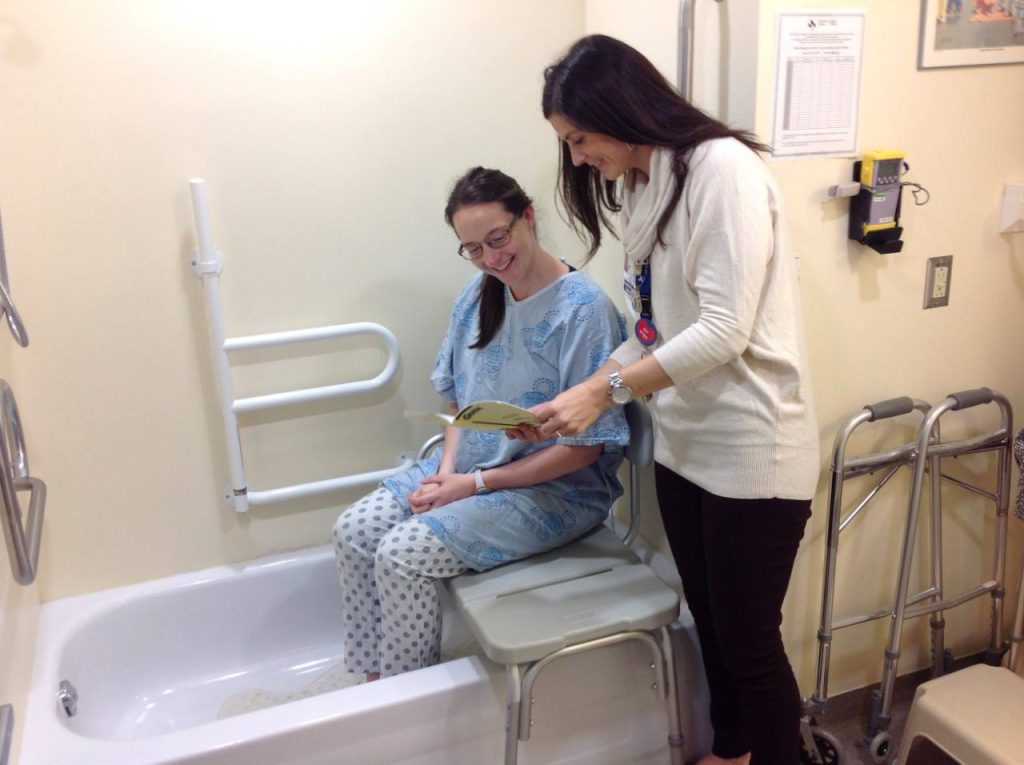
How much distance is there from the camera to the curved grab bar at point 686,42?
1499 mm

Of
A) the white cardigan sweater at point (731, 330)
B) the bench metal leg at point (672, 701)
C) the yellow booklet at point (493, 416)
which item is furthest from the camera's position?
the bench metal leg at point (672, 701)

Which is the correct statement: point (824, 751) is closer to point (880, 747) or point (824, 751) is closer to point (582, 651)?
point (880, 747)

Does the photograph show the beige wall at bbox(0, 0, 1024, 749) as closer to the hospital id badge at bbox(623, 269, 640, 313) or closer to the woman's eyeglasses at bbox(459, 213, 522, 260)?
the hospital id badge at bbox(623, 269, 640, 313)

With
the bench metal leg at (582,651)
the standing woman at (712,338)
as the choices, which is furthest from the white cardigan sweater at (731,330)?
the bench metal leg at (582,651)

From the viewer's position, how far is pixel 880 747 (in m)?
1.71

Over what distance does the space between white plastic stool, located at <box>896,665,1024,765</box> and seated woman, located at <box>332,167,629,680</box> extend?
71 centimetres

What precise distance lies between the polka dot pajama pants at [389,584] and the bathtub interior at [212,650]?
17cm

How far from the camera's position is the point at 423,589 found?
163 centimetres

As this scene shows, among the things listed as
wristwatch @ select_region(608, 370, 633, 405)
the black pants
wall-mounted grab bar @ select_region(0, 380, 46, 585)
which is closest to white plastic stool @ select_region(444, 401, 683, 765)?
the black pants

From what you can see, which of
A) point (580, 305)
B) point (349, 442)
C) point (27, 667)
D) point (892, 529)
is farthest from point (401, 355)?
point (892, 529)

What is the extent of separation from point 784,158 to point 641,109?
15.0 inches

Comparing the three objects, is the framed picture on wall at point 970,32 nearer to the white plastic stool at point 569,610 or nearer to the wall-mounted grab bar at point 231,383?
the white plastic stool at point 569,610

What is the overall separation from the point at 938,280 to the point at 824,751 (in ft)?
3.16

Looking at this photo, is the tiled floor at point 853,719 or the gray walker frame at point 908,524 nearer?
the gray walker frame at point 908,524
